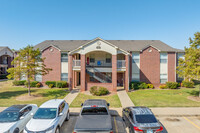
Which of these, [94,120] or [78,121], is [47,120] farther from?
[94,120]

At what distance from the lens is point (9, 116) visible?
22.6 ft

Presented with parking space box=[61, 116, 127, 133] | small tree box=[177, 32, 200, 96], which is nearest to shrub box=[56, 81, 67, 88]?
parking space box=[61, 116, 127, 133]

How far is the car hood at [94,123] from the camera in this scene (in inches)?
223

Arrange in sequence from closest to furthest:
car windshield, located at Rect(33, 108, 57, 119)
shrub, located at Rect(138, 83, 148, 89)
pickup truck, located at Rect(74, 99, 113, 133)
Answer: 1. pickup truck, located at Rect(74, 99, 113, 133)
2. car windshield, located at Rect(33, 108, 57, 119)
3. shrub, located at Rect(138, 83, 148, 89)

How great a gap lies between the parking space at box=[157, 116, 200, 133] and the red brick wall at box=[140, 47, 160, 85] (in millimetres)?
13108

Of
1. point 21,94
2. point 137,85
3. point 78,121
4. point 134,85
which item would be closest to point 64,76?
point 21,94

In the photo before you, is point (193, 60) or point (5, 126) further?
point (193, 60)

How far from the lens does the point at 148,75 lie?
2205 centimetres

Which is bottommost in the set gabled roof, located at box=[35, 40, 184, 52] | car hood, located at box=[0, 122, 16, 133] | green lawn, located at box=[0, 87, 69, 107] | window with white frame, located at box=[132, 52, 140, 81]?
green lawn, located at box=[0, 87, 69, 107]

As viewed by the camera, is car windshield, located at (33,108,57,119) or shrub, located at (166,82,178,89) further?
shrub, located at (166,82,178,89)

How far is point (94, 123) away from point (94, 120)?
325 millimetres

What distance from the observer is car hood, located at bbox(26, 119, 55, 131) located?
237 inches

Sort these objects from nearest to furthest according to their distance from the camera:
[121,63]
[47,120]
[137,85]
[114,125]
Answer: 1. [47,120]
2. [114,125]
3. [121,63]
4. [137,85]

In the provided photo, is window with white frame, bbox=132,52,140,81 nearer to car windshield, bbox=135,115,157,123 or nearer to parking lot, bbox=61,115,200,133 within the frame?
parking lot, bbox=61,115,200,133
